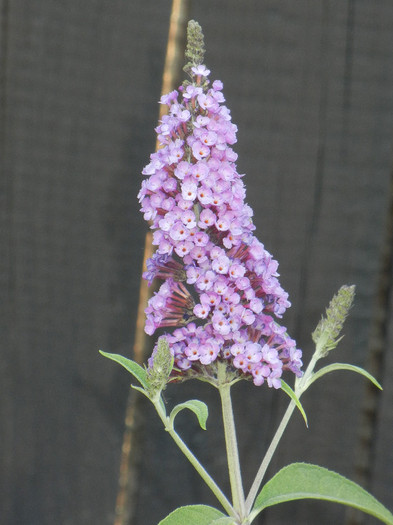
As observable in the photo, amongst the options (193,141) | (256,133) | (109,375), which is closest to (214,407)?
(109,375)

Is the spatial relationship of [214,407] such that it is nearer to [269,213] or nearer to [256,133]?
[269,213]

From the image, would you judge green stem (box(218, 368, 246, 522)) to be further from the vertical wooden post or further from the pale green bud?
the vertical wooden post

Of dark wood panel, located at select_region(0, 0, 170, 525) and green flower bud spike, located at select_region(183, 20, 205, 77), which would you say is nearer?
green flower bud spike, located at select_region(183, 20, 205, 77)

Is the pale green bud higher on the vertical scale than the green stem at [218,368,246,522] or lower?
higher

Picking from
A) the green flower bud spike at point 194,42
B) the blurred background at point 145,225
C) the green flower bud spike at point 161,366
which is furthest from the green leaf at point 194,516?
the green flower bud spike at point 194,42

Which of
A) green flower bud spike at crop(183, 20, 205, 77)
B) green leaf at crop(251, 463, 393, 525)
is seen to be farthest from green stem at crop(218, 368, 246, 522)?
green flower bud spike at crop(183, 20, 205, 77)

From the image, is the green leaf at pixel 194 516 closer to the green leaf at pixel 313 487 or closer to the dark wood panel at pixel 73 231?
the green leaf at pixel 313 487
